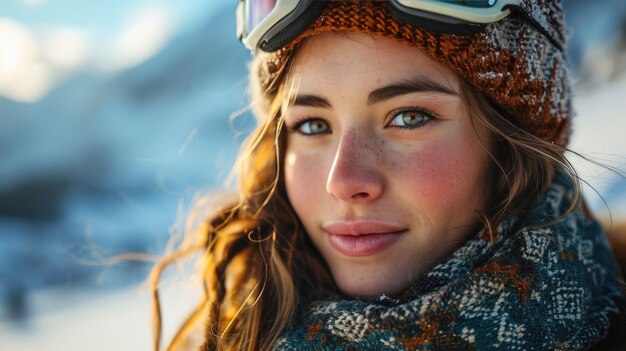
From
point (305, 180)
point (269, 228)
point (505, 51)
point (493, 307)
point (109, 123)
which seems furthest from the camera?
point (109, 123)

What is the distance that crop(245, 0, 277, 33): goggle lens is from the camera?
1.58 meters

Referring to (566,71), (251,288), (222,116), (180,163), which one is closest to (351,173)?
(251,288)

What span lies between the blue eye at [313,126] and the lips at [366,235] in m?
0.26

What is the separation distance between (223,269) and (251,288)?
0.13 meters

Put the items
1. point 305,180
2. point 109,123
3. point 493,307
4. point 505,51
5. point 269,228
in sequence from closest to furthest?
point 493,307 < point 505,51 < point 305,180 < point 269,228 < point 109,123

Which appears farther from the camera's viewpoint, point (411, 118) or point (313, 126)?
point (313, 126)

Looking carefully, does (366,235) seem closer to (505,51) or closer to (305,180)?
(305,180)

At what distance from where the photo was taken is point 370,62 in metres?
1.45

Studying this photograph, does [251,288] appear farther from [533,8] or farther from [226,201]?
[533,8]

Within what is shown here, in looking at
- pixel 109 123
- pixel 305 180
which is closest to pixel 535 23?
pixel 305 180

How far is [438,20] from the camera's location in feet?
4.56

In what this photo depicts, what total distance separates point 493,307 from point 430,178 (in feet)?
1.11

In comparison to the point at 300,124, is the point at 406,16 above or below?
above

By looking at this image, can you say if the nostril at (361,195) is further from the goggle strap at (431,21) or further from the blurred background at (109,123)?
the blurred background at (109,123)
